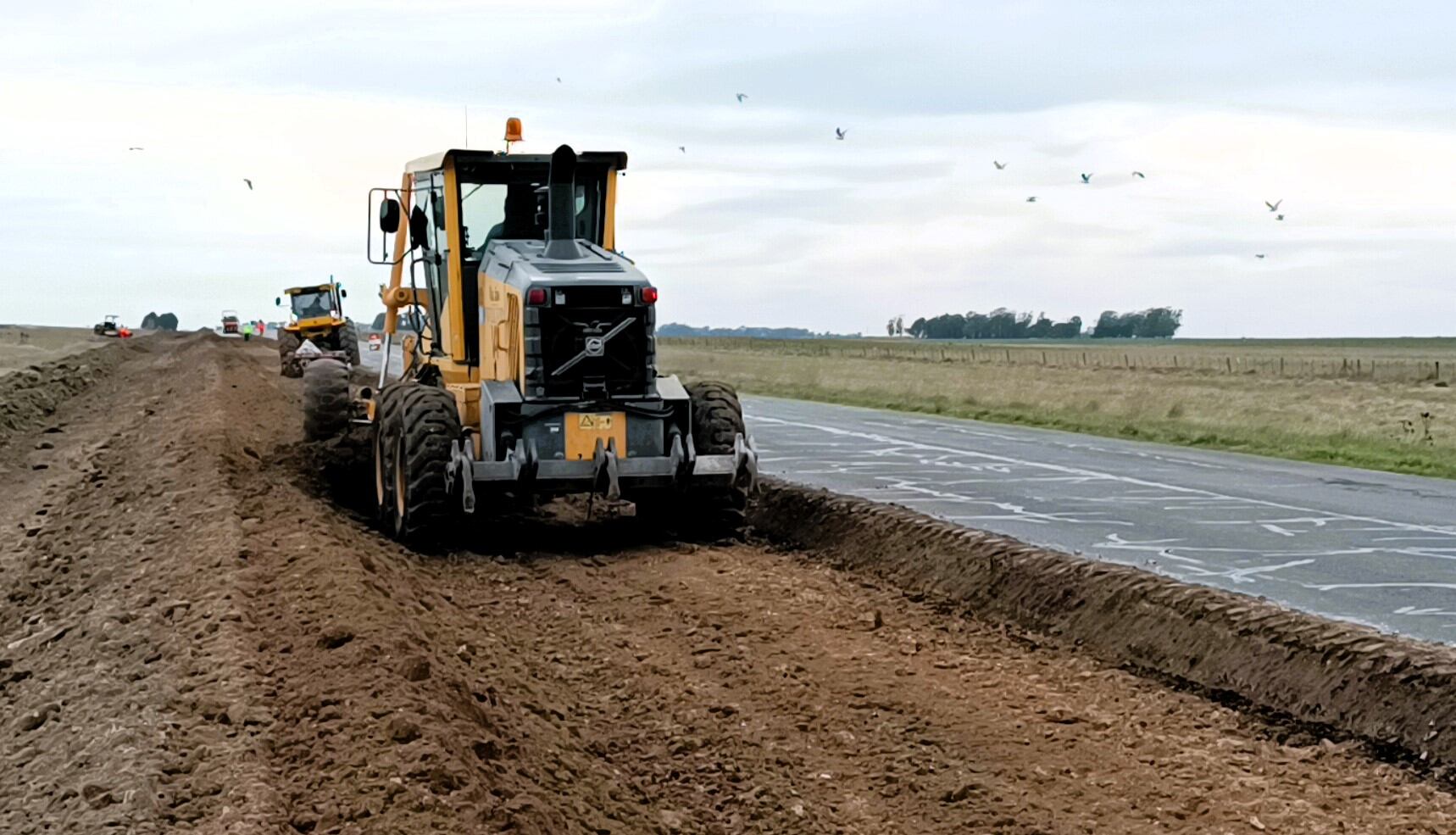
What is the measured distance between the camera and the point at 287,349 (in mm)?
42844

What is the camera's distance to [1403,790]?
22.6 feet

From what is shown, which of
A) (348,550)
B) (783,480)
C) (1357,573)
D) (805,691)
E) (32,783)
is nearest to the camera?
(32,783)

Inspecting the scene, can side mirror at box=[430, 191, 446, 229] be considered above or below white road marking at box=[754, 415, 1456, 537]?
above

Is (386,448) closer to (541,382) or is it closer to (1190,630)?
(541,382)

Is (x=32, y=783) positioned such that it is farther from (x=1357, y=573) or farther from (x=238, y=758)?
(x=1357, y=573)

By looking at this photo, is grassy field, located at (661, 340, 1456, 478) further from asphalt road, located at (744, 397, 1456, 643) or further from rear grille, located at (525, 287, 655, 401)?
rear grille, located at (525, 287, 655, 401)

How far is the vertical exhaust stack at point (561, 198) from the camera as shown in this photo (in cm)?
1363

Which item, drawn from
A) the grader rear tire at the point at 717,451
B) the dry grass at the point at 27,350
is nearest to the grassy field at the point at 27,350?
the dry grass at the point at 27,350

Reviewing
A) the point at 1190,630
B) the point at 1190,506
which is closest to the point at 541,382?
the point at 1190,630

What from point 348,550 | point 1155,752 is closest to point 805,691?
point 1155,752

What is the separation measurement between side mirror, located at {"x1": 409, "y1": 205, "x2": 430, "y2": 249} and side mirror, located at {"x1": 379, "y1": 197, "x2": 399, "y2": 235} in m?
0.77

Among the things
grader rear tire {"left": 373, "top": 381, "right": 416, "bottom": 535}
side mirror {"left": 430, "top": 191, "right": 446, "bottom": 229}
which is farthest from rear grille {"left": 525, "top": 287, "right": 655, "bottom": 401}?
side mirror {"left": 430, "top": 191, "right": 446, "bottom": 229}

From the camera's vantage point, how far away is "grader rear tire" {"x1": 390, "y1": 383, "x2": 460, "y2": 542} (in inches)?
492

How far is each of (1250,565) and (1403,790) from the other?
5794mm
